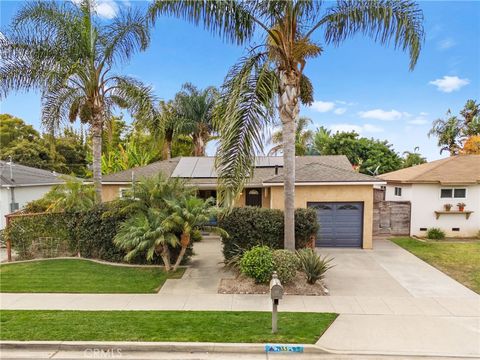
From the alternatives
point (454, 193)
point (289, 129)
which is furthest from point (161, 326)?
point (454, 193)

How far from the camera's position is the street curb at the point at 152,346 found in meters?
5.04

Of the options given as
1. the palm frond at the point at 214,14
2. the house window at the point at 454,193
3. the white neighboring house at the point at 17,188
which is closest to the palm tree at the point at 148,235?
the palm frond at the point at 214,14

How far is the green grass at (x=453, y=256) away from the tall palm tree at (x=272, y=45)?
222 inches

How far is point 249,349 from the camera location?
5.05m

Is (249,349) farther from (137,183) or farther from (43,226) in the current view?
(43,226)

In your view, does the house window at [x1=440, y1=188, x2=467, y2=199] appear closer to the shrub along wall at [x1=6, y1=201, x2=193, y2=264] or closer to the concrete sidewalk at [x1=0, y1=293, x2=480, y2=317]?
the concrete sidewalk at [x1=0, y1=293, x2=480, y2=317]

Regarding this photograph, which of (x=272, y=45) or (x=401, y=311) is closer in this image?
(x=401, y=311)

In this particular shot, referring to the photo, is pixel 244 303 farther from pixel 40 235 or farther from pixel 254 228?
pixel 40 235

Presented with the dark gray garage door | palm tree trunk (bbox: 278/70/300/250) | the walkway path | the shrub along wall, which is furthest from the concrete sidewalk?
the dark gray garage door

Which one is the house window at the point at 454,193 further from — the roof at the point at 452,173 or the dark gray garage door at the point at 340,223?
the dark gray garage door at the point at 340,223

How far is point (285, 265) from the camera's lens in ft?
26.1

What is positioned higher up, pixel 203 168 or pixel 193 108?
pixel 193 108

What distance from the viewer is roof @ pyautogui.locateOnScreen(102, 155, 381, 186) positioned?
41.3ft

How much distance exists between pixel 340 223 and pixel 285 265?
223 inches
